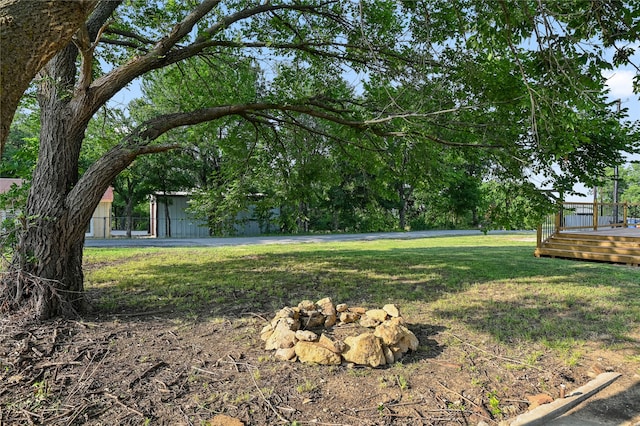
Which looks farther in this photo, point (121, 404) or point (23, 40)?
point (121, 404)

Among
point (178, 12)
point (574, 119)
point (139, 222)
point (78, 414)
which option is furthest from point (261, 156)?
point (139, 222)

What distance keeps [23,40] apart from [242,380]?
105 inches

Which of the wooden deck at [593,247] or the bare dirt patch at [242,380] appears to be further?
the wooden deck at [593,247]

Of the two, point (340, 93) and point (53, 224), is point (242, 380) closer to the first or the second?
point (53, 224)

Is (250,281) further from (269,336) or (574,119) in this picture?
(574,119)

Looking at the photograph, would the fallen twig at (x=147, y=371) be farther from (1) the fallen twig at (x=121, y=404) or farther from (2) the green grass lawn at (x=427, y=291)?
(2) the green grass lawn at (x=427, y=291)

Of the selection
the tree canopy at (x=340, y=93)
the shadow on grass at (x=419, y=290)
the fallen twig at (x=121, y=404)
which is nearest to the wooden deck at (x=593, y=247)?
the shadow on grass at (x=419, y=290)

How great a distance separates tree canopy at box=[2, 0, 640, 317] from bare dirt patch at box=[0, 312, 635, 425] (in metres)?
1.27

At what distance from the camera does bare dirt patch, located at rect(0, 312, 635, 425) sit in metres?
2.76

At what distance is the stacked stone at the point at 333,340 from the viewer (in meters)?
3.54

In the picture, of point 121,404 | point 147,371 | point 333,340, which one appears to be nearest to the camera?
point 121,404

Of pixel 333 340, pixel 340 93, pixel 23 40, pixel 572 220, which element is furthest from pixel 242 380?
pixel 572 220

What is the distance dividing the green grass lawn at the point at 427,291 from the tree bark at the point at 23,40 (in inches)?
141

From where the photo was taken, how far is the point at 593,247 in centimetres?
1105
